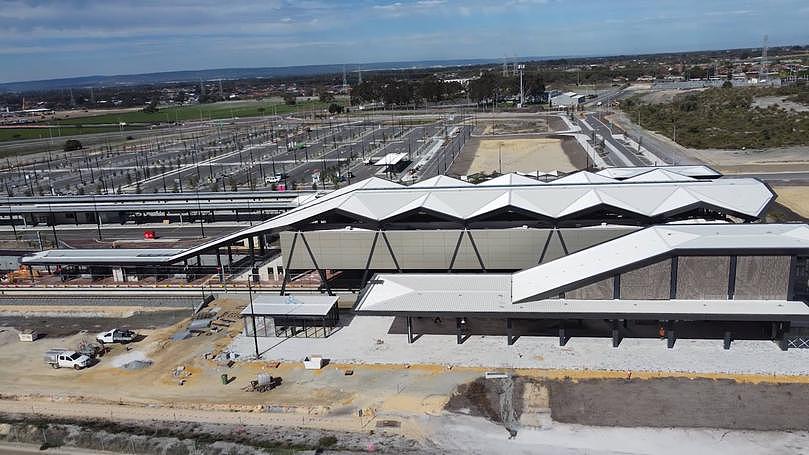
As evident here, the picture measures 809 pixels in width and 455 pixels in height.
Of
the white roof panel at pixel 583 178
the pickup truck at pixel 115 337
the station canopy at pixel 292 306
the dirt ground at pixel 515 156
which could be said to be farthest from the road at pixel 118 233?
the dirt ground at pixel 515 156

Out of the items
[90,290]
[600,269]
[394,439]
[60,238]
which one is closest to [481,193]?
[600,269]

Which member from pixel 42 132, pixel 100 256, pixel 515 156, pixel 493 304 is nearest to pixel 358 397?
pixel 493 304

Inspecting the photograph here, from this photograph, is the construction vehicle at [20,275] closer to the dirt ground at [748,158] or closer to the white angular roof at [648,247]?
the white angular roof at [648,247]

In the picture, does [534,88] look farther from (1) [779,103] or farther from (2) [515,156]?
(2) [515,156]

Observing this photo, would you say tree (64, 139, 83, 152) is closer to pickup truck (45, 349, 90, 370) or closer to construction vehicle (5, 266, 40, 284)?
construction vehicle (5, 266, 40, 284)

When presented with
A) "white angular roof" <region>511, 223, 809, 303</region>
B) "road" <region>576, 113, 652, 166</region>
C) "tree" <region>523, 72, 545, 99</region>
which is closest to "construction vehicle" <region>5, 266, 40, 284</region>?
"white angular roof" <region>511, 223, 809, 303</region>

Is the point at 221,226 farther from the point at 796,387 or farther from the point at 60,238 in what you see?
the point at 796,387
